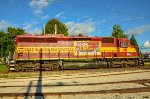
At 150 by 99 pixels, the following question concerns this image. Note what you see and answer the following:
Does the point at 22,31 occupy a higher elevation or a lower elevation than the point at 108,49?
higher

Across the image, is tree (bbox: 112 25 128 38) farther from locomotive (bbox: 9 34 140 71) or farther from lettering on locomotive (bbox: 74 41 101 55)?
lettering on locomotive (bbox: 74 41 101 55)

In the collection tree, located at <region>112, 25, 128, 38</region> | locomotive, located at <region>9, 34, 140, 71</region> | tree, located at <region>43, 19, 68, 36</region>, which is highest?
tree, located at <region>43, 19, 68, 36</region>

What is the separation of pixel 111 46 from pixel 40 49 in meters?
7.58

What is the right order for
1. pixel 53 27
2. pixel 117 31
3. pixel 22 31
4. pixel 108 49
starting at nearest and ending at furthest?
pixel 108 49, pixel 117 31, pixel 53 27, pixel 22 31

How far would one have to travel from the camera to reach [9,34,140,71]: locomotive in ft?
75.5

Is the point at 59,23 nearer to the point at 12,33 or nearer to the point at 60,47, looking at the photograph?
the point at 12,33

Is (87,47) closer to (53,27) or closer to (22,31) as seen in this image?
(53,27)

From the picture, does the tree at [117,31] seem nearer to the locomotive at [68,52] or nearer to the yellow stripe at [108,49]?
the locomotive at [68,52]

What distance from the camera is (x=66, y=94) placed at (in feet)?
33.3

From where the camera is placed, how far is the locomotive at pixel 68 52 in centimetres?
2300

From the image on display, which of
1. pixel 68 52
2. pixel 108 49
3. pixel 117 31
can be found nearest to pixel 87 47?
pixel 68 52

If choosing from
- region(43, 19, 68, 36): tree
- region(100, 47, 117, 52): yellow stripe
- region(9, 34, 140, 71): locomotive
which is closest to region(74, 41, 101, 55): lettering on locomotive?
region(9, 34, 140, 71): locomotive

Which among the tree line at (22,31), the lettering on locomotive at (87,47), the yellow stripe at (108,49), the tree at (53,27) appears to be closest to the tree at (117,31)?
the tree line at (22,31)

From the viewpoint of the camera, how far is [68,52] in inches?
950
